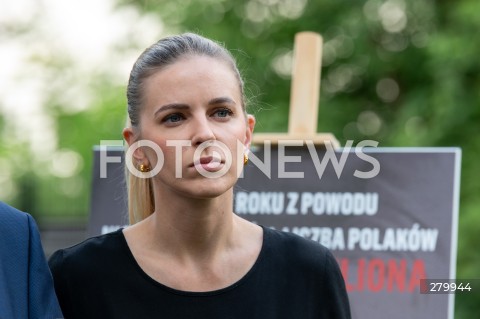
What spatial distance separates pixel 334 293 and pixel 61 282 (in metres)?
0.70

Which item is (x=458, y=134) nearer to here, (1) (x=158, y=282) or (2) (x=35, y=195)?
(1) (x=158, y=282)

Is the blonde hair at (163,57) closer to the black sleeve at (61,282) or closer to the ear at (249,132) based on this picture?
the ear at (249,132)

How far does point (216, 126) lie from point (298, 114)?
6.34 ft

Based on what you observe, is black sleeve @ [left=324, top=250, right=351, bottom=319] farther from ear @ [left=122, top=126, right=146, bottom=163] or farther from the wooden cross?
the wooden cross

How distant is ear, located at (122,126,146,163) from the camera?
2594 mm

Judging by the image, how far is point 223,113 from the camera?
8.11 feet

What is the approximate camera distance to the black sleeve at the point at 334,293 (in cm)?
258

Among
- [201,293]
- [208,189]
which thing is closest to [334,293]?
[201,293]

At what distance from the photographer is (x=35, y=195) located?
44.6 ft

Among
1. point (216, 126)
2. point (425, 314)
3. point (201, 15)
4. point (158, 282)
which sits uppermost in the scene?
point (201, 15)

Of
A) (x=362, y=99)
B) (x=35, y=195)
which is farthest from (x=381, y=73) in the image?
(x=35, y=195)

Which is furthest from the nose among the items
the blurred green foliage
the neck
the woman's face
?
the blurred green foliage

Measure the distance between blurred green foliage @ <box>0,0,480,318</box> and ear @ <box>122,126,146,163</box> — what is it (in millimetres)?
A: 5223

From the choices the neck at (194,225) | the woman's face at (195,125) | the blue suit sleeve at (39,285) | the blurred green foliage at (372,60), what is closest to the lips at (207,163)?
the woman's face at (195,125)
